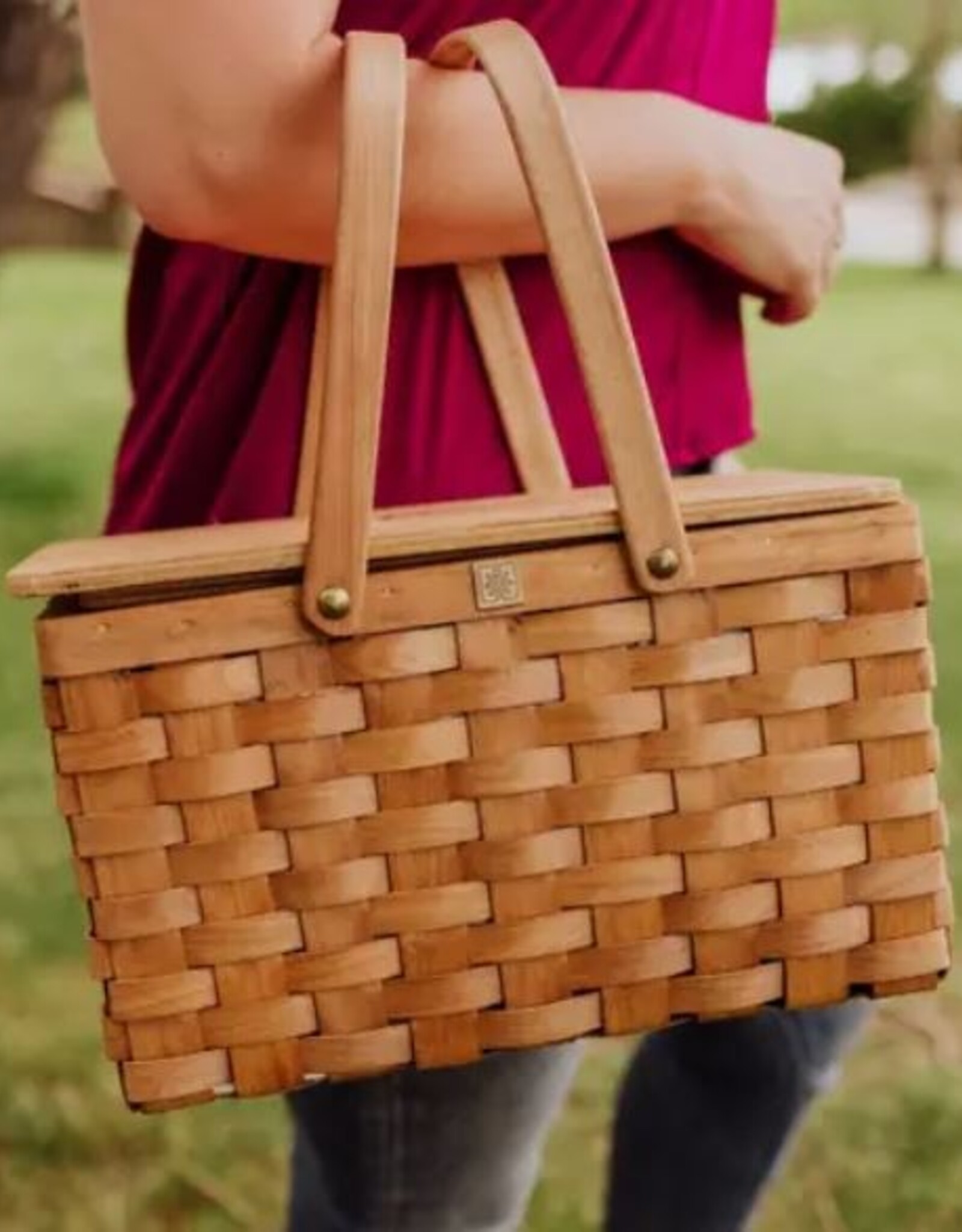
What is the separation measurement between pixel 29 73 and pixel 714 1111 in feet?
7.11

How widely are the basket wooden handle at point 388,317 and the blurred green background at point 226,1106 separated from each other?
1.04 m

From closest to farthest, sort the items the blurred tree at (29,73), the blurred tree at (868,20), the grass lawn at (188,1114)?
the grass lawn at (188,1114)
the blurred tree at (29,73)
the blurred tree at (868,20)

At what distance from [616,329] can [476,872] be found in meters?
0.19

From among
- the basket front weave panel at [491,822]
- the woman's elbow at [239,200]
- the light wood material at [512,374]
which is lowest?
the basket front weave panel at [491,822]

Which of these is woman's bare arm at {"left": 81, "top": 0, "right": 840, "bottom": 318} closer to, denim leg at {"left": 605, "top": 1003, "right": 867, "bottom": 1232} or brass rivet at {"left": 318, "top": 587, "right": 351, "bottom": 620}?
brass rivet at {"left": 318, "top": 587, "right": 351, "bottom": 620}

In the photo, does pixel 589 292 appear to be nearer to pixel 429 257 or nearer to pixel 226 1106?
pixel 429 257

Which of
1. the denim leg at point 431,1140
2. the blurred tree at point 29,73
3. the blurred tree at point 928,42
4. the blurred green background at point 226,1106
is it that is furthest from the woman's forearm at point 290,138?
the blurred tree at point 928,42

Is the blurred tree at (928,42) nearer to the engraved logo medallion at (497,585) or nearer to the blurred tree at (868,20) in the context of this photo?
the blurred tree at (868,20)

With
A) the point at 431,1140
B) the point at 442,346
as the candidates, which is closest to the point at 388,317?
the point at 442,346

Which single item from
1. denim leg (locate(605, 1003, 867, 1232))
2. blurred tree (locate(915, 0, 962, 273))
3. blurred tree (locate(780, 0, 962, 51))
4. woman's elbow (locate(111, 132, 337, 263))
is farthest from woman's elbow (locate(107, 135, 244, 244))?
blurred tree (locate(915, 0, 962, 273))

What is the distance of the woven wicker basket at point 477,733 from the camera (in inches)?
27.7

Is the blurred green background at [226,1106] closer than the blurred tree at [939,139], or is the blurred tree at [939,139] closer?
the blurred green background at [226,1106]

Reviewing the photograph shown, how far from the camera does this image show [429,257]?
78cm

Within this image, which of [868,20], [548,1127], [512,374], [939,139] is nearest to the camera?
[512,374]
